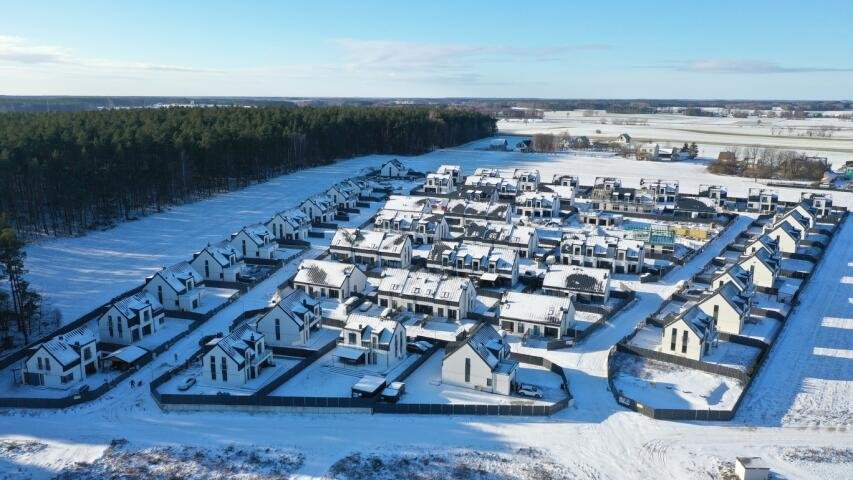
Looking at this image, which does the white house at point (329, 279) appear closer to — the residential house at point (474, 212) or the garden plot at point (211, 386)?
the garden plot at point (211, 386)

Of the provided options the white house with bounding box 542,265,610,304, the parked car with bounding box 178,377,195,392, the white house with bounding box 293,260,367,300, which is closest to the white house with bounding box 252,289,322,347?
the parked car with bounding box 178,377,195,392

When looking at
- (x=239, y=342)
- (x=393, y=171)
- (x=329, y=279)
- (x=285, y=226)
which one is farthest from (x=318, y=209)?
(x=239, y=342)

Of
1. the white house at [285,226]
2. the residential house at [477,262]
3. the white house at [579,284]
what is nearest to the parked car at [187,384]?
the residential house at [477,262]

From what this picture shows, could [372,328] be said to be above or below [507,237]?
below

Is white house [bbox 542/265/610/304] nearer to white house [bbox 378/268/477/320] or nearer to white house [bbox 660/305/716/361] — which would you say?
white house [bbox 378/268/477/320]

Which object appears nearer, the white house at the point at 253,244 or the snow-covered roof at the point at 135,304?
the snow-covered roof at the point at 135,304

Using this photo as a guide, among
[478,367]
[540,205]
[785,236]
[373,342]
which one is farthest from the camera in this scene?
[540,205]

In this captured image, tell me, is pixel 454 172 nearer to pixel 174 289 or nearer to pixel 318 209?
pixel 318 209
